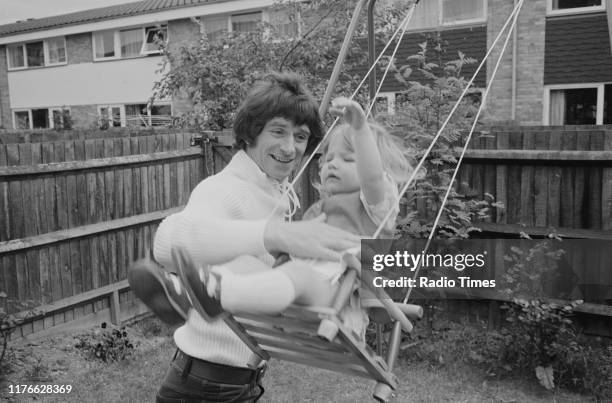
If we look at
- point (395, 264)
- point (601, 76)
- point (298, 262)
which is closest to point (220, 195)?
point (298, 262)

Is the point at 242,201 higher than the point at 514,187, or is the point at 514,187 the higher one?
the point at 242,201

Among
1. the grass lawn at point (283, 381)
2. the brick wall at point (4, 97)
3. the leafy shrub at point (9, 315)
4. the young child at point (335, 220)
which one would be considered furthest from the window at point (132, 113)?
the young child at point (335, 220)

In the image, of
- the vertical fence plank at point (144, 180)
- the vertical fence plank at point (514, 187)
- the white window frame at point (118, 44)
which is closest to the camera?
the vertical fence plank at point (514, 187)

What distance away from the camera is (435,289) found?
4.37m

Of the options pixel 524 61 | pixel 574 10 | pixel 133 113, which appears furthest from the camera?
pixel 133 113

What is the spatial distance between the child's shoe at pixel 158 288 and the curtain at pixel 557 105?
10516 millimetres

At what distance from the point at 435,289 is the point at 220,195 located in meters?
3.16

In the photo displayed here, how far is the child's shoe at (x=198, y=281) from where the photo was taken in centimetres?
126

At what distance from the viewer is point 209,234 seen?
1333mm

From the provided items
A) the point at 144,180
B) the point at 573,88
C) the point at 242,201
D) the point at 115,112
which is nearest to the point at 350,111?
the point at 242,201

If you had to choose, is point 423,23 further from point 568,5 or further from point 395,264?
point 395,264

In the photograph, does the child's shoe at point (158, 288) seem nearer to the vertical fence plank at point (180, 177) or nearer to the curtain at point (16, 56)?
the vertical fence plank at point (180, 177)

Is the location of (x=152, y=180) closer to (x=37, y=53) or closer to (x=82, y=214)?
(x=82, y=214)

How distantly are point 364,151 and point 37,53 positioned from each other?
21.4m
